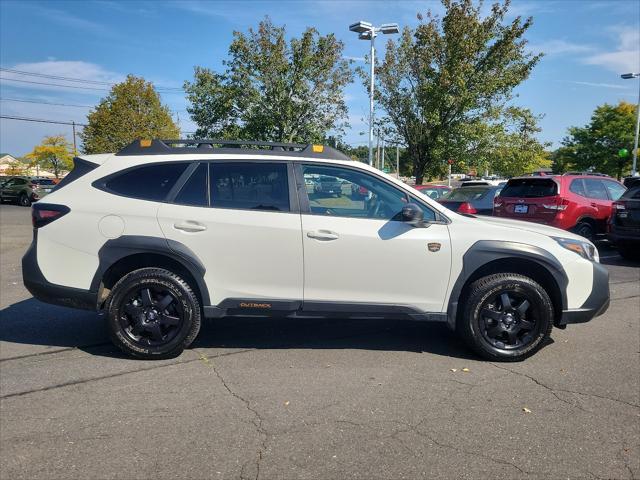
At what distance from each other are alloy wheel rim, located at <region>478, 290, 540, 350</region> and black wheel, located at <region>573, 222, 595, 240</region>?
7091 millimetres

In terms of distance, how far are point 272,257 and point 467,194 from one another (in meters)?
8.85

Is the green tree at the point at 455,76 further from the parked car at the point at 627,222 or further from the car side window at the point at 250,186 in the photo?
the car side window at the point at 250,186

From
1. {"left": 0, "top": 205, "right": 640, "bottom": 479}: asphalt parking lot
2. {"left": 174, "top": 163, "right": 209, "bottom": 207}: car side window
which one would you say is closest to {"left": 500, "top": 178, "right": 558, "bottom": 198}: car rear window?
{"left": 0, "top": 205, "right": 640, "bottom": 479}: asphalt parking lot

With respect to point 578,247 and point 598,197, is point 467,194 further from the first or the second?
point 578,247

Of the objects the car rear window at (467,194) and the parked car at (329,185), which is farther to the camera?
the car rear window at (467,194)

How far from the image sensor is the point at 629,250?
1032 centimetres

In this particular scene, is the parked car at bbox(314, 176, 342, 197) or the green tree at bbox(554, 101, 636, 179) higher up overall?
the green tree at bbox(554, 101, 636, 179)

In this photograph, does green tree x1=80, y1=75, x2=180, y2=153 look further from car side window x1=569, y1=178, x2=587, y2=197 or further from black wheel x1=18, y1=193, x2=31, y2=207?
car side window x1=569, y1=178, x2=587, y2=197

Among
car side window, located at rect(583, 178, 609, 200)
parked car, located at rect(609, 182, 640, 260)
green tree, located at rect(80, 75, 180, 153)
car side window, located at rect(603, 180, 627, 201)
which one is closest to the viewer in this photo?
parked car, located at rect(609, 182, 640, 260)

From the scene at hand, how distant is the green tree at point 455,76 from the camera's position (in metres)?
17.2

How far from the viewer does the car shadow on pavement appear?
4926 millimetres


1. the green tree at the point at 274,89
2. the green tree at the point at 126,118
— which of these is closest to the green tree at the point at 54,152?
the green tree at the point at 126,118

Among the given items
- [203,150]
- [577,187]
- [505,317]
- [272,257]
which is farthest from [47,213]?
[577,187]

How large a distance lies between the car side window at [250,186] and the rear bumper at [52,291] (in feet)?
4.40
